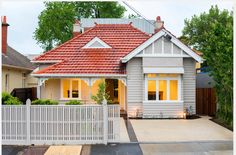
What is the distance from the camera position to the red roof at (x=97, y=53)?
41.2 feet

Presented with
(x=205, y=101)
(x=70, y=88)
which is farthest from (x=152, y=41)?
(x=70, y=88)

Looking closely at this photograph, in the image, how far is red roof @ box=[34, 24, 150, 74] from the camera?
1257cm

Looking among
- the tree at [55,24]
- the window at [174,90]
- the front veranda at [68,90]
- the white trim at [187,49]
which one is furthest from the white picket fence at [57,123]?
the tree at [55,24]

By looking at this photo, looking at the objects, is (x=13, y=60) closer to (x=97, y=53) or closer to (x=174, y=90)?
(x=97, y=53)

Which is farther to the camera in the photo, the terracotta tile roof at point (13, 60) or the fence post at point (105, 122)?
the terracotta tile roof at point (13, 60)

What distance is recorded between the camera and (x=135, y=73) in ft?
39.8

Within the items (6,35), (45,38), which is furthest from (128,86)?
(45,38)

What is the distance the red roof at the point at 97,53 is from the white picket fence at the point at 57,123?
571 centimetres

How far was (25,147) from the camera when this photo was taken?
21.4ft

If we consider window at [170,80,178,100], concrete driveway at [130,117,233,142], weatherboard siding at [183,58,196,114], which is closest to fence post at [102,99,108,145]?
concrete driveway at [130,117,233,142]

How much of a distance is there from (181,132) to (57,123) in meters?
3.60

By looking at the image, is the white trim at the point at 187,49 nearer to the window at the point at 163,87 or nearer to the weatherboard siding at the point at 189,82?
the weatherboard siding at the point at 189,82

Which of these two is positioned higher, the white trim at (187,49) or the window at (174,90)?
the white trim at (187,49)

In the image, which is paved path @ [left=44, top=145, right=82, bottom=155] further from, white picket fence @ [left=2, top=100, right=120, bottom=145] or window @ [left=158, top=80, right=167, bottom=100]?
window @ [left=158, top=80, right=167, bottom=100]
